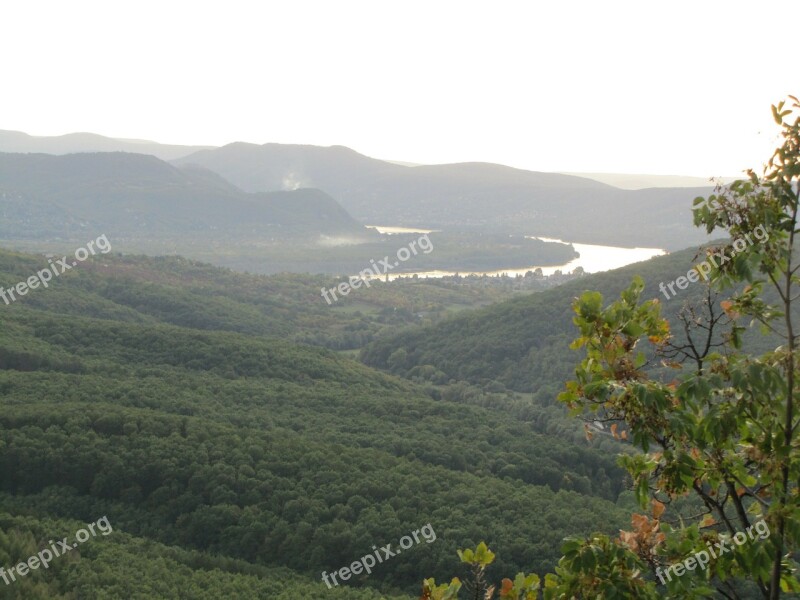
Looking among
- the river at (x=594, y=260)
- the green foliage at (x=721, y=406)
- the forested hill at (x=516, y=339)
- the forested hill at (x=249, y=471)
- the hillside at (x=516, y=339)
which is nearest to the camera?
the green foliage at (x=721, y=406)

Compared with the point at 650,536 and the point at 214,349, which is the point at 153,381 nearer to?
the point at 214,349

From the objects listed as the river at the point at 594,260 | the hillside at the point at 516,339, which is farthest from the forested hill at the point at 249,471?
the river at the point at 594,260

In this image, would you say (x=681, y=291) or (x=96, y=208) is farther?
(x=96, y=208)

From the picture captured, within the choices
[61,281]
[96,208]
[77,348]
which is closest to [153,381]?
[77,348]

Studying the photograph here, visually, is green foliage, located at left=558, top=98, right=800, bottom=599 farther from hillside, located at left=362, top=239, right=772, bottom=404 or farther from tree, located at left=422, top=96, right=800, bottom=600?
hillside, located at left=362, top=239, right=772, bottom=404

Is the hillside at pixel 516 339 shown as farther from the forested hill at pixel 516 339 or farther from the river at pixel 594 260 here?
the river at pixel 594 260

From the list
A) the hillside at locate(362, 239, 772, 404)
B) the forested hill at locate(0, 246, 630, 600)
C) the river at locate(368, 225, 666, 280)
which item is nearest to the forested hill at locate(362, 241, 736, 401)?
the hillside at locate(362, 239, 772, 404)

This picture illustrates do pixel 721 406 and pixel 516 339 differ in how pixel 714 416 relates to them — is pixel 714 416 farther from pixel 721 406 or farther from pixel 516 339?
pixel 516 339
